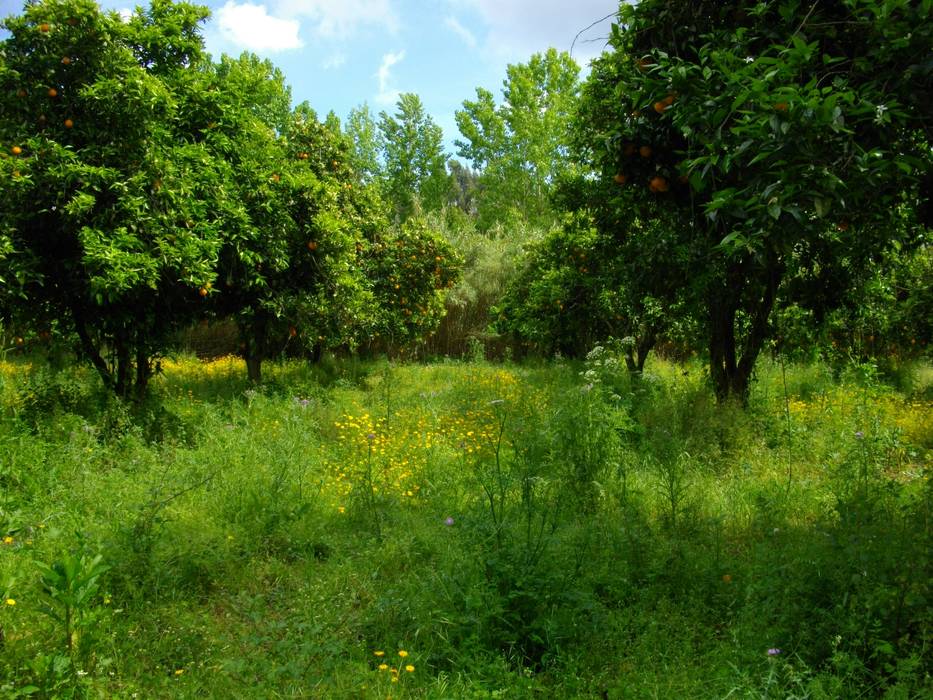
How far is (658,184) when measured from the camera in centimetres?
518

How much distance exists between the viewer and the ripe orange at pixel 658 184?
17.0ft

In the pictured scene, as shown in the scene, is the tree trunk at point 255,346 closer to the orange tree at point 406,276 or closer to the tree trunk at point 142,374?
the tree trunk at point 142,374

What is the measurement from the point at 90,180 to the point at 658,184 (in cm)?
532

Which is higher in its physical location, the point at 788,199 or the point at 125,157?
the point at 125,157

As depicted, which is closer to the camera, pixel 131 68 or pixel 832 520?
pixel 832 520

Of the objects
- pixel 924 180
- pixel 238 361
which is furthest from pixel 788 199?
pixel 238 361

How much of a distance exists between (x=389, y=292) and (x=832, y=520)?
10.3m

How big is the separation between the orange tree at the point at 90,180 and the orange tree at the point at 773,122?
14.8 feet

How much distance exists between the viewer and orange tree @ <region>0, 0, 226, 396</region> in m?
6.25

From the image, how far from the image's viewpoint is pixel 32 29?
654cm

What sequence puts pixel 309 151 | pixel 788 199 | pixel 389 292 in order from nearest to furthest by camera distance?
pixel 788 199
pixel 309 151
pixel 389 292

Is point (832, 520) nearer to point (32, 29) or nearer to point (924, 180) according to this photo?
point (924, 180)

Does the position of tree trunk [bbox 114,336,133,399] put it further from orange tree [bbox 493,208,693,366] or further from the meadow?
orange tree [bbox 493,208,693,366]

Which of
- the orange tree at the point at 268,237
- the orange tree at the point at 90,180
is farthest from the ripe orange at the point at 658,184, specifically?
the orange tree at the point at 268,237
